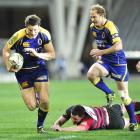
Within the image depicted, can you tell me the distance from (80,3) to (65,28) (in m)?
2.42

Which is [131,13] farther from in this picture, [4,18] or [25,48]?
[4,18]

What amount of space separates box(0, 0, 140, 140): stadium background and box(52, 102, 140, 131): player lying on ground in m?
0.35

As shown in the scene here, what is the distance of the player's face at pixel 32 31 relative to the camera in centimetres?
1358

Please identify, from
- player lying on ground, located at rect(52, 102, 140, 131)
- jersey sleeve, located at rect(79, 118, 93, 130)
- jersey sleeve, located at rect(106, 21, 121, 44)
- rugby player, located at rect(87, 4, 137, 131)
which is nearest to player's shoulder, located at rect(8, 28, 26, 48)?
rugby player, located at rect(87, 4, 137, 131)

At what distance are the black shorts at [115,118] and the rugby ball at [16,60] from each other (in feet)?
6.67

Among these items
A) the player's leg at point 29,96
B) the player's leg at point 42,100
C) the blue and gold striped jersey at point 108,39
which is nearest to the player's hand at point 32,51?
the player's leg at point 42,100

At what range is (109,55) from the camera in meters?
15.1

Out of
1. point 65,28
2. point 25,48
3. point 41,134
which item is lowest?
point 41,134

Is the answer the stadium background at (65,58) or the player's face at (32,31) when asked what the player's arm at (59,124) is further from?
the player's face at (32,31)

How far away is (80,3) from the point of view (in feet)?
191

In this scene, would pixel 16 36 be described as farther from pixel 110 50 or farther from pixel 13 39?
pixel 110 50

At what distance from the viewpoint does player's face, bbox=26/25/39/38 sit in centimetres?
1358

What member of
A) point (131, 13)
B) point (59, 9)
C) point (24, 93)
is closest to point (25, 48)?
point (24, 93)

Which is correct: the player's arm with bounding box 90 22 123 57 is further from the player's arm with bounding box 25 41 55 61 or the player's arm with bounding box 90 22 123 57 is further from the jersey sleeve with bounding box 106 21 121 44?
the player's arm with bounding box 25 41 55 61
